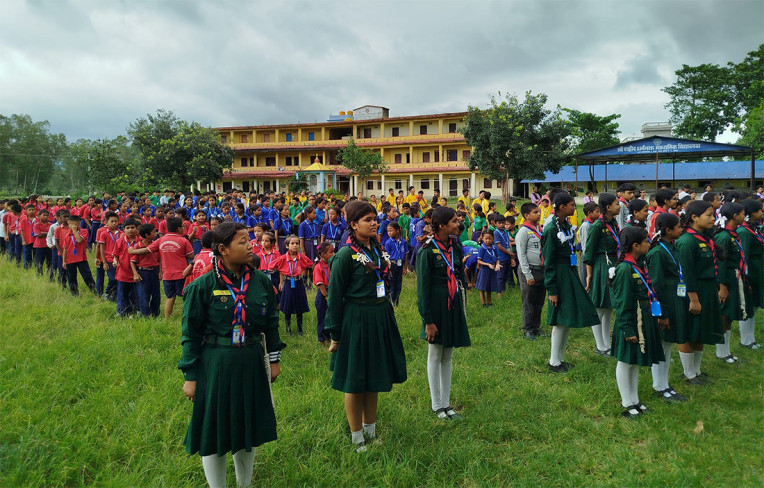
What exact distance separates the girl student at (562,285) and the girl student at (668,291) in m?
0.68

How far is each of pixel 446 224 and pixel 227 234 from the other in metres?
2.00

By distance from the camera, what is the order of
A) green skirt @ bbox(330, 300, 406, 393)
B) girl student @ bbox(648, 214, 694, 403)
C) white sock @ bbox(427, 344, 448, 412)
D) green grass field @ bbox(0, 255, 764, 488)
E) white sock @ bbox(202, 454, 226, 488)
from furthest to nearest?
1. girl student @ bbox(648, 214, 694, 403)
2. white sock @ bbox(427, 344, 448, 412)
3. green skirt @ bbox(330, 300, 406, 393)
4. green grass field @ bbox(0, 255, 764, 488)
5. white sock @ bbox(202, 454, 226, 488)

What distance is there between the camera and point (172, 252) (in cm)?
659

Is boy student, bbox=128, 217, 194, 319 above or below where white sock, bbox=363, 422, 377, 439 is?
above

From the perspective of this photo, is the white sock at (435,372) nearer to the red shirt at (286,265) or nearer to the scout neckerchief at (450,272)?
the scout neckerchief at (450,272)

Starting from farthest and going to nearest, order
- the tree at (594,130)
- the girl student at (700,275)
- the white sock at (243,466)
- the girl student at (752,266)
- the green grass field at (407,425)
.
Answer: the tree at (594,130)
the girl student at (752,266)
the girl student at (700,275)
the green grass field at (407,425)
the white sock at (243,466)

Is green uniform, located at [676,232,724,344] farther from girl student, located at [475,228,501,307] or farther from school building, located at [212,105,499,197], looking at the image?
school building, located at [212,105,499,197]

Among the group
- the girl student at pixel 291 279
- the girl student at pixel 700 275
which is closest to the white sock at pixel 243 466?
the girl student at pixel 291 279

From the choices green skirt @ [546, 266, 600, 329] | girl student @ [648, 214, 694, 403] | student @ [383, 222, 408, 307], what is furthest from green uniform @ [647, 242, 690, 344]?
student @ [383, 222, 408, 307]

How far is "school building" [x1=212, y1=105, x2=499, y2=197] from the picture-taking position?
4234cm

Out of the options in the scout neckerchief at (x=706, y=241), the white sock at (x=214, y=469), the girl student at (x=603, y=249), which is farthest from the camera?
the girl student at (x=603, y=249)

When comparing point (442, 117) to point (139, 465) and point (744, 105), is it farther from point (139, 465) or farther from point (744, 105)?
point (139, 465)

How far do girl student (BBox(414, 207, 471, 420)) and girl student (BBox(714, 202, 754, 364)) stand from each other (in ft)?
10.8

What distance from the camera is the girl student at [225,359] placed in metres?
2.72
